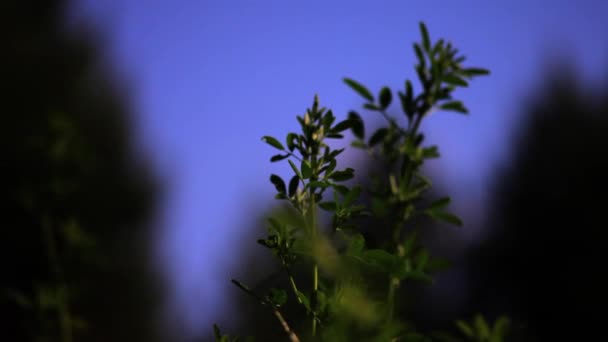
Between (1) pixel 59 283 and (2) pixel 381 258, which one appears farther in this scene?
(1) pixel 59 283

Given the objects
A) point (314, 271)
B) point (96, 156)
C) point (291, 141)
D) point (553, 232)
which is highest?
point (96, 156)

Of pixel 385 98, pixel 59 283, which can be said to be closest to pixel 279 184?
pixel 385 98

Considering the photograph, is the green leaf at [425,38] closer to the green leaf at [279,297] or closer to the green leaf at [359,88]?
the green leaf at [359,88]

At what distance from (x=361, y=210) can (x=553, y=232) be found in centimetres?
1277

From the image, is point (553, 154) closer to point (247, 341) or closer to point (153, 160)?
point (153, 160)

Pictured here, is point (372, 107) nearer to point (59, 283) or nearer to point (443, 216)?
point (443, 216)

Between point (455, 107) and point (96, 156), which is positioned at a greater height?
point (96, 156)

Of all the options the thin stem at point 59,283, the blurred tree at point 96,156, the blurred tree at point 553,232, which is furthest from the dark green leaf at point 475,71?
the blurred tree at point 553,232

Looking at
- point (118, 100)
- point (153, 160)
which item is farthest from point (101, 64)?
point (153, 160)

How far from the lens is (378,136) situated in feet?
1.54

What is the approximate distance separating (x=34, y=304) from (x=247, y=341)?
0.85 meters

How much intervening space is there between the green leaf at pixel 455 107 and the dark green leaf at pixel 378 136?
0.05 m

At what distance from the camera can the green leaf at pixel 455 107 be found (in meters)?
0.43

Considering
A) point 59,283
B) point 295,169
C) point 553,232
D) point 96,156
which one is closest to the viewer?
point 295,169
